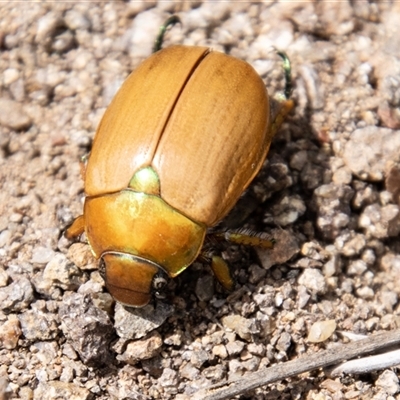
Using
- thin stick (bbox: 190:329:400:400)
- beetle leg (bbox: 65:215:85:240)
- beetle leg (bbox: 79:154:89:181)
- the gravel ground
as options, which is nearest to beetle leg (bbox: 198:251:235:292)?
the gravel ground

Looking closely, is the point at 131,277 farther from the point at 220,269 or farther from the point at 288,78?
the point at 288,78

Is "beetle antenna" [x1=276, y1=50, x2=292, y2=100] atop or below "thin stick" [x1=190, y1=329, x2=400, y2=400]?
atop

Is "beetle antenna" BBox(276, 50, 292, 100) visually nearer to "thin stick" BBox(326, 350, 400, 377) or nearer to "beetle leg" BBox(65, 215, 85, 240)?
"beetle leg" BBox(65, 215, 85, 240)

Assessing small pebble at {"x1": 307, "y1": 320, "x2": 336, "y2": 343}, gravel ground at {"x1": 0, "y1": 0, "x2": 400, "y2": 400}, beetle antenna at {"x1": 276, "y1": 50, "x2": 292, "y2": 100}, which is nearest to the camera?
gravel ground at {"x1": 0, "y1": 0, "x2": 400, "y2": 400}

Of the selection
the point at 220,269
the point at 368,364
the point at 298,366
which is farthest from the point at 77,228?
the point at 368,364

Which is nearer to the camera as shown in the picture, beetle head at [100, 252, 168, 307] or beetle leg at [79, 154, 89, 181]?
beetle head at [100, 252, 168, 307]

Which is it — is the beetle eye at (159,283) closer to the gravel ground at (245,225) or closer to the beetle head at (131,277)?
the beetle head at (131,277)

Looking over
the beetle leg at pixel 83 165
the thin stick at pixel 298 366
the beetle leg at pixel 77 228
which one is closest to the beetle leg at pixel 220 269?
the thin stick at pixel 298 366
